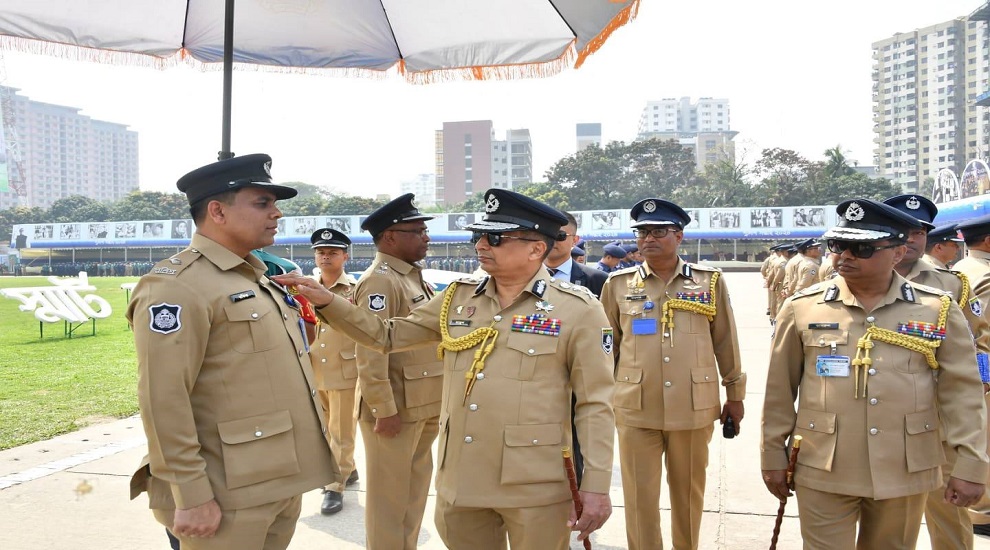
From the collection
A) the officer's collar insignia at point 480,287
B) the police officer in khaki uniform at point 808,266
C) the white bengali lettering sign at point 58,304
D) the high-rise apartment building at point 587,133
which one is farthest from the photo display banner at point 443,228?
the high-rise apartment building at point 587,133

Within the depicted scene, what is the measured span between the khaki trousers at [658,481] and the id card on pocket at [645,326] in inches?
→ 21.5

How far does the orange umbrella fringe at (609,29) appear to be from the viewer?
342 cm

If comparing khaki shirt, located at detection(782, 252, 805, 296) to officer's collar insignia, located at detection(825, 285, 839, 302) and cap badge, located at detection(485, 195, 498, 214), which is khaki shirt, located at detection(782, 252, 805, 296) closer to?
officer's collar insignia, located at detection(825, 285, 839, 302)

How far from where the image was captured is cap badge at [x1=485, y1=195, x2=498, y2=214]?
282cm

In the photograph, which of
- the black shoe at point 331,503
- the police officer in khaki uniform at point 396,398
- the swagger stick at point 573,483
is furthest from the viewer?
the black shoe at point 331,503

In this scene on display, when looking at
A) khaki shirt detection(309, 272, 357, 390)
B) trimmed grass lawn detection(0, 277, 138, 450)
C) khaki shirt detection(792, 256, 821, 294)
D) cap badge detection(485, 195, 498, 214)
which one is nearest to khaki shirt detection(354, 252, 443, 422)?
cap badge detection(485, 195, 498, 214)

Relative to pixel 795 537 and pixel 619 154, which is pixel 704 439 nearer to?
pixel 795 537

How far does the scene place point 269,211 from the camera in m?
2.66

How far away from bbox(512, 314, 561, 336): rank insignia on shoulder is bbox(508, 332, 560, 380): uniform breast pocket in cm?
2

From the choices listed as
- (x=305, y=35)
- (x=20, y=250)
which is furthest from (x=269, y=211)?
(x=20, y=250)

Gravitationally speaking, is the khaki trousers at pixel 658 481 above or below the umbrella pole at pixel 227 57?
below

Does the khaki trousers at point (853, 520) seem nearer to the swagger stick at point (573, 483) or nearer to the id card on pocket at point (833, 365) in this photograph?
the id card on pocket at point (833, 365)

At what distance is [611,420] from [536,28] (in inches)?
89.7

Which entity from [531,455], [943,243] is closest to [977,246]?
[943,243]
